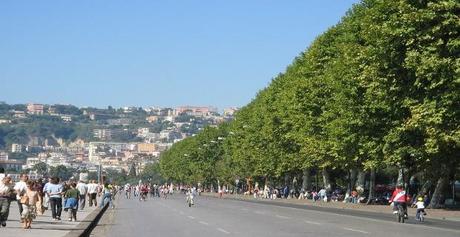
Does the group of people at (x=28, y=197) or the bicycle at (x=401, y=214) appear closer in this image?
the group of people at (x=28, y=197)

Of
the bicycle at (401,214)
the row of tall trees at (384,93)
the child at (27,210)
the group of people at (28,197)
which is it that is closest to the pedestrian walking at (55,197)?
the group of people at (28,197)

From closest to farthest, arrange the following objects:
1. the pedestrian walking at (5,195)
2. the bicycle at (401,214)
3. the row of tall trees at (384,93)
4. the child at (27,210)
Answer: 1. the pedestrian walking at (5,195)
2. the child at (27,210)
3. the bicycle at (401,214)
4. the row of tall trees at (384,93)

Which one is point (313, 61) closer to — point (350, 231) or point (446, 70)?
point (446, 70)

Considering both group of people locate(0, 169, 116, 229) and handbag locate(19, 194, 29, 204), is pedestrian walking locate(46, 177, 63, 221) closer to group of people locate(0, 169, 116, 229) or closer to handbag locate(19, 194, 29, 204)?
group of people locate(0, 169, 116, 229)

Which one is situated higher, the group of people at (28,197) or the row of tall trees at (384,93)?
the row of tall trees at (384,93)

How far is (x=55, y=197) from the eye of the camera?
109 ft

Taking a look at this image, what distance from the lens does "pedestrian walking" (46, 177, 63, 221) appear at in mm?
33219

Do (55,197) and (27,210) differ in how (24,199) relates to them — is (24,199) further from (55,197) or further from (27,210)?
(55,197)

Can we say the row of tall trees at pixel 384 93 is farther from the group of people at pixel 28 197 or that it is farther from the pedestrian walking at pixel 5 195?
the pedestrian walking at pixel 5 195

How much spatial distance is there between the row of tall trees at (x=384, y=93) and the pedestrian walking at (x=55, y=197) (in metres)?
18.3

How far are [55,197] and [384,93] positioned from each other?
1998 cm

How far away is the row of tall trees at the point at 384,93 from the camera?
41.7 meters

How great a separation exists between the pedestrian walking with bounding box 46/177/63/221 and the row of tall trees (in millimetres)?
18302

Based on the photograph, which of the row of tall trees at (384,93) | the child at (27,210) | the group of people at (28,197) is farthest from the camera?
the row of tall trees at (384,93)
